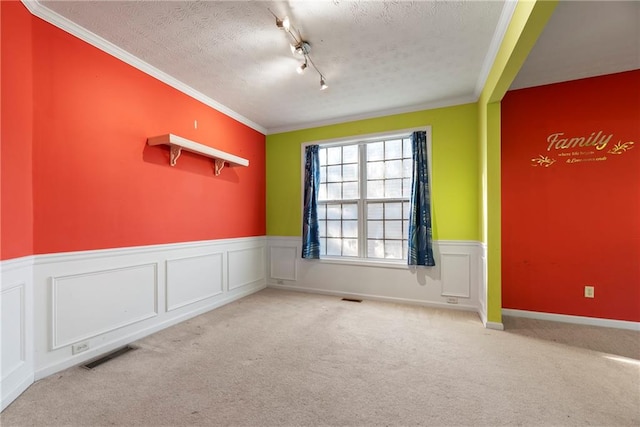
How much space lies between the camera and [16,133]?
1.83m

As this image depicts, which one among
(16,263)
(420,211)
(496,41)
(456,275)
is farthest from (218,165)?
(456,275)

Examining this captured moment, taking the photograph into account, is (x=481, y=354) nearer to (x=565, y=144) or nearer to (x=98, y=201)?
(x=565, y=144)

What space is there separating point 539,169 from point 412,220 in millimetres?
1534

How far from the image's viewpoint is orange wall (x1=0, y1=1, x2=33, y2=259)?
5.69ft

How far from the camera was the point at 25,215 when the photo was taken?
6.18ft

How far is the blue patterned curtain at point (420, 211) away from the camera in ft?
11.6

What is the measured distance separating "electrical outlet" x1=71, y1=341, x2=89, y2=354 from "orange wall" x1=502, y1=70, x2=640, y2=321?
4.33m

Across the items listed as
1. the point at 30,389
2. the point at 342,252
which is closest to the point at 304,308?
the point at 342,252

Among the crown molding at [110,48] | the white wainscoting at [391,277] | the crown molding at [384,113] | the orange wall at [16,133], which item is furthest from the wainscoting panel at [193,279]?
the crown molding at [384,113]

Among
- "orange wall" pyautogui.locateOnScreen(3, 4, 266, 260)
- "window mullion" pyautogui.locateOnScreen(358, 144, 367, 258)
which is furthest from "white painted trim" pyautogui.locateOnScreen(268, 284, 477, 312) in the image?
"orange wall" pyautogui.locateOnScreen(3, 4, 266, 260)

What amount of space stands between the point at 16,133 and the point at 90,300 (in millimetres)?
1358

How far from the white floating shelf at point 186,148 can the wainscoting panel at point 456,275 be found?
3.11 meters

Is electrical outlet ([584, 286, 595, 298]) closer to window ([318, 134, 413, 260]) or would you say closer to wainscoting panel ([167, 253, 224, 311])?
window ([318, 134, 413, 260])

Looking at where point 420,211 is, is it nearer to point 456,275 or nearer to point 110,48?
point 456,275
